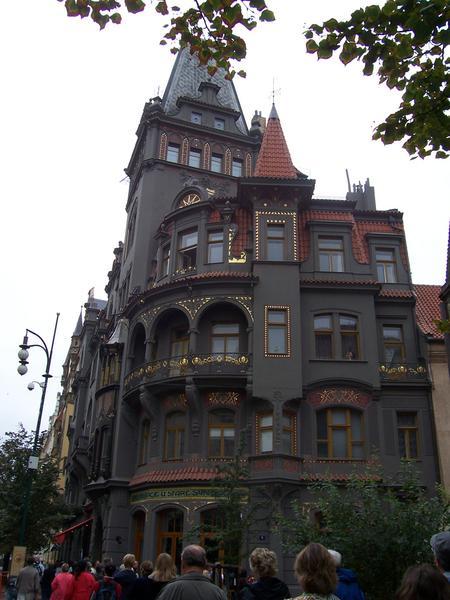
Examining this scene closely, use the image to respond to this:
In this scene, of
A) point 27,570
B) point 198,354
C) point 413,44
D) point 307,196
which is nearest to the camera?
point 413,44

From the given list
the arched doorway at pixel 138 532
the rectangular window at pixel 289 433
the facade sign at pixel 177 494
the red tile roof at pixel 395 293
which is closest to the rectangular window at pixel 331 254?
the red tile roof at pixel 395 293

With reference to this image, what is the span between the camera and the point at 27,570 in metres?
17.7

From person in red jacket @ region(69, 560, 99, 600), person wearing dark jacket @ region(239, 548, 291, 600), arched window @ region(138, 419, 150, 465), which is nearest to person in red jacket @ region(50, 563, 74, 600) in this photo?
person in red jacket @ region(69, 560, 99, 600)

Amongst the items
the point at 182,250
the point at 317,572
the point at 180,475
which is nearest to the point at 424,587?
the point at 317,572

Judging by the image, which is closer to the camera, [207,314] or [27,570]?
[27,570]

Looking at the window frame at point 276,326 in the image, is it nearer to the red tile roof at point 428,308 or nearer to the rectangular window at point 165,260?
the rectangular window at point 165,260

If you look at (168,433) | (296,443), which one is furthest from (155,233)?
(296,443)

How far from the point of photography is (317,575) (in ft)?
16.4

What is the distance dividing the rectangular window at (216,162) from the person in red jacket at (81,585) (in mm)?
29612

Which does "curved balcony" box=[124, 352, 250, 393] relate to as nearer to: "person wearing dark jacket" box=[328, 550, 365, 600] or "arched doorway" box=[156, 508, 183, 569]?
"arched doorway" box=[156, 508, 183, 569]

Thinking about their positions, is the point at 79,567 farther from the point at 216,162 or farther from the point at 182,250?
the point at 216,162

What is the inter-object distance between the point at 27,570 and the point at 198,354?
14271 millimetres

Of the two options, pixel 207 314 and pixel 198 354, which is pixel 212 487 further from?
pixel 207 314

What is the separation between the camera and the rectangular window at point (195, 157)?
1575 inches
